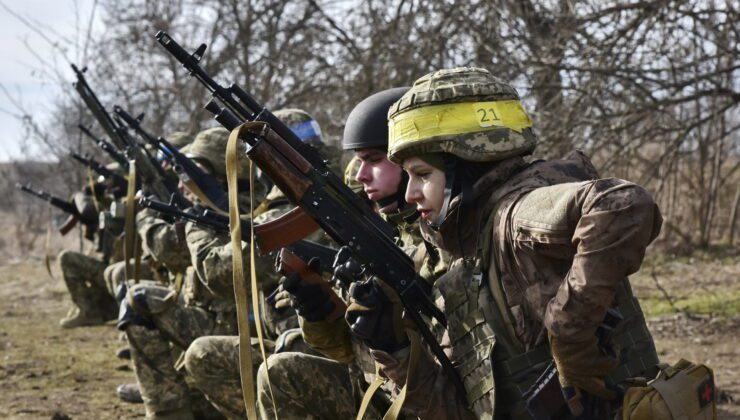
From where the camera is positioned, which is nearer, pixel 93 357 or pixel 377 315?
pixel 377 315

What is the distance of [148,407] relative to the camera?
20.4ft

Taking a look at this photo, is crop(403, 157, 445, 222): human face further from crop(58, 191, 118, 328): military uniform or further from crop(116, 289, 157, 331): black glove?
crop(58, 191, 118, 328): military uniform

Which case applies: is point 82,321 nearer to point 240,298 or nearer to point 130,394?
point 130,394

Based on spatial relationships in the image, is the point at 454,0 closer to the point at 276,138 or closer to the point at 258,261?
the point at 258,261

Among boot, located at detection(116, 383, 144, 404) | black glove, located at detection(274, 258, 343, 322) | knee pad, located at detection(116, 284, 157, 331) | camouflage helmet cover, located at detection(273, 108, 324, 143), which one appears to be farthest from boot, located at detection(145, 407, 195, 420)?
black glove, located at detection(274, 258, 343, 322)

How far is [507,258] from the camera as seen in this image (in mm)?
3033

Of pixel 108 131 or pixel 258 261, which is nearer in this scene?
pixel 258 261

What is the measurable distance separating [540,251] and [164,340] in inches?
157

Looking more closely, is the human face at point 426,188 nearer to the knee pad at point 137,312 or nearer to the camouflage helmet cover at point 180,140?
the knee pad at point 137,312

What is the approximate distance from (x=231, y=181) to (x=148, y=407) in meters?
3.38

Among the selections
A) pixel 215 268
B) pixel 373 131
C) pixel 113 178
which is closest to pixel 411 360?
pixel 373 131

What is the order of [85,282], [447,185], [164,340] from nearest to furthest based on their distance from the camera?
[447,185] < [164,340] < [85,282]

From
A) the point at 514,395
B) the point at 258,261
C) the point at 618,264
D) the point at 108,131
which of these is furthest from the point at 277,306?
the point at 108,131

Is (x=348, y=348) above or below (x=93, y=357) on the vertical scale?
above
